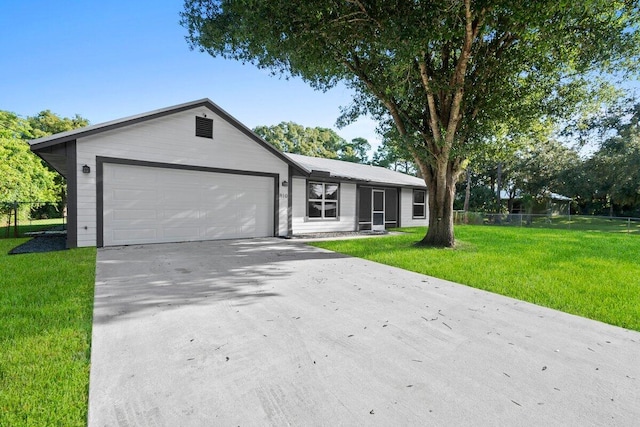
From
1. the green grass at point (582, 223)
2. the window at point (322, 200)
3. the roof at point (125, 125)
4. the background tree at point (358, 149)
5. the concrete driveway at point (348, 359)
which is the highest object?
the background tree at point (358, 149)

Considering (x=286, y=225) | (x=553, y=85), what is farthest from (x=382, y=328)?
(x=553, y=85)

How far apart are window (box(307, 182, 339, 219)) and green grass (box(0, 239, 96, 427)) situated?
8056 mm

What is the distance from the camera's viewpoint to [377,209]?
14.3m

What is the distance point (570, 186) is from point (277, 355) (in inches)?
1267

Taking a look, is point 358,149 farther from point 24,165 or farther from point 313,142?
point 24,165

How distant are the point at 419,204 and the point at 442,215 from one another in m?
7.95

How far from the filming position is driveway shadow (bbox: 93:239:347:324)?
3633 mm

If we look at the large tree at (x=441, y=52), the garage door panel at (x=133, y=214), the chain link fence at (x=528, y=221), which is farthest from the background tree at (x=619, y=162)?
the garage door panel at (x=133, y=214)

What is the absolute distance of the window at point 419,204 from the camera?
16.2m

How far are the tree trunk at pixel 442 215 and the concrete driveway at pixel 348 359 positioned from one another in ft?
15.1

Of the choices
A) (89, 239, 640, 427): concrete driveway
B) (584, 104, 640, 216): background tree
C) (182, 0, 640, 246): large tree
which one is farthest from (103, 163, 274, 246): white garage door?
(584, 104, 640, 216): background tree

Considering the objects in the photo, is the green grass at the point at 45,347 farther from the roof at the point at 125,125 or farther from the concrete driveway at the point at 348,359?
the roof at the point at 125,125

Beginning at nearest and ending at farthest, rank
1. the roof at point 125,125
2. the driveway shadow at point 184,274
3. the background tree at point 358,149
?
1. the driveway shadow at point 184,274
2. the roof at point 125,125
3. the background tree at point 358,149

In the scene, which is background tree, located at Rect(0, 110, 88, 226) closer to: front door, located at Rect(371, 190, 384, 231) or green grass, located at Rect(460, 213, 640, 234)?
front door, located at Rect(371, 190, 384, 231)
